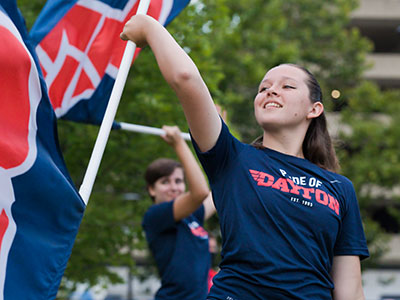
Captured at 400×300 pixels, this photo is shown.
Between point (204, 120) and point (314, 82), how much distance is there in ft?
2.44

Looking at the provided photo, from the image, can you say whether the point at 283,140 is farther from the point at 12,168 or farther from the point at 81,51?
the point at 81,51

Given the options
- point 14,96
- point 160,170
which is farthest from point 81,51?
point 14,96

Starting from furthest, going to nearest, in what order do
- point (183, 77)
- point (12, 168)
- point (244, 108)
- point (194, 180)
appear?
point (244, 108)
point (194, 180)
point (12, 168)
point (183, 77)

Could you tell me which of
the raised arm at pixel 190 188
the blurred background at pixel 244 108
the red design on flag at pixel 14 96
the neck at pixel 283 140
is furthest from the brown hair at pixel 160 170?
the neck at pixel 283 140

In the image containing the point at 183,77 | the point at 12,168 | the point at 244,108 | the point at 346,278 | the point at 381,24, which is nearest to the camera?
the point at 183,77

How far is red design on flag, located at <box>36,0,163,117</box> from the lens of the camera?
156 inches

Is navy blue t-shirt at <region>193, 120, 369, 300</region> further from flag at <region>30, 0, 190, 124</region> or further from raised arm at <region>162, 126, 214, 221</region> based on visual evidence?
flag at <region>30, 0, 190, 124</region>

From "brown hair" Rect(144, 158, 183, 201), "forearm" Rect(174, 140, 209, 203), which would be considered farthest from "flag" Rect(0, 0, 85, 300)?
"brown hair" Rect(144, 158, 183, 201)

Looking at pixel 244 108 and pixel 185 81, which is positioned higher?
pixel 244 108

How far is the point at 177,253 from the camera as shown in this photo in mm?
4172

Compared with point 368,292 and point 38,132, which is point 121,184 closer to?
point 38,132

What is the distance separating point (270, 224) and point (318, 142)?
663 millimetres

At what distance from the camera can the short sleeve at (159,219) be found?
4230 millimetres

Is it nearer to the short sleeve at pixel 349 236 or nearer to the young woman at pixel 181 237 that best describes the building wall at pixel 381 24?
the young woman at pixel 181 237
